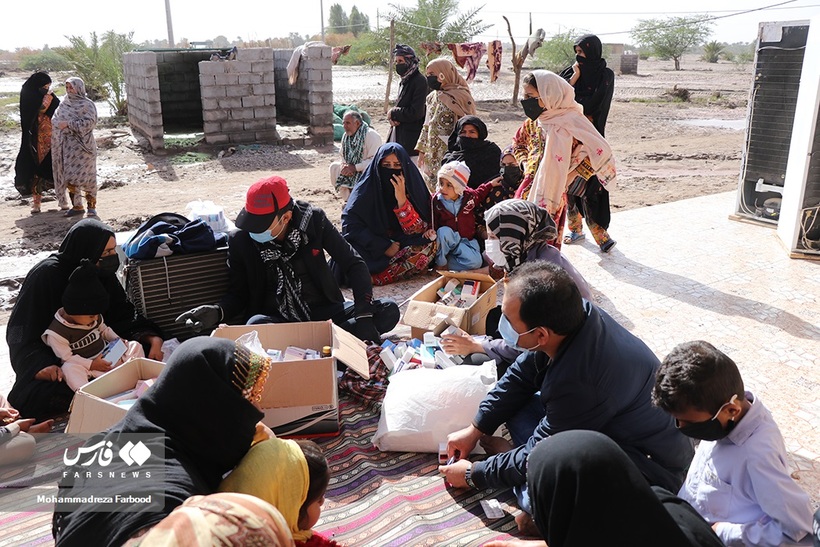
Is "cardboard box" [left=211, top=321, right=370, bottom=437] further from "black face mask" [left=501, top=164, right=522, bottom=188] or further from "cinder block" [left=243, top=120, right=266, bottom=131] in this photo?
"cinder block" [left=243, top=120, right=266, bottom=131]

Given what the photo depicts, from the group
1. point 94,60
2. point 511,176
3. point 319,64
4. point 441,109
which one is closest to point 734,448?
point 511,176

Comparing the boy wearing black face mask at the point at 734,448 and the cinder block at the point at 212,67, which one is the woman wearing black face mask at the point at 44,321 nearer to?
the boy wearing black face mask at the point at 734,448

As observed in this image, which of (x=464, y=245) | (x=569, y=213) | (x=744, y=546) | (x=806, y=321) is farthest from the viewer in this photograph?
(x=569, y=213)

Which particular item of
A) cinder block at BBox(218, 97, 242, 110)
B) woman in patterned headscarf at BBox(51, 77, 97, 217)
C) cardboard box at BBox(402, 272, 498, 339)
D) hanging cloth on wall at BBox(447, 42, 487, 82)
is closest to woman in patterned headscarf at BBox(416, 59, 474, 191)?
cardboard box at BBox(402, 272, 498, 339)

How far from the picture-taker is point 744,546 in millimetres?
1932

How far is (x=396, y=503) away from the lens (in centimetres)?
264

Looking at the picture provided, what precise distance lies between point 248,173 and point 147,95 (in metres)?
2.45

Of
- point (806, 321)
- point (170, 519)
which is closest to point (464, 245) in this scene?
point (806, 321)

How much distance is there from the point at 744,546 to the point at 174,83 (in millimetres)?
14015

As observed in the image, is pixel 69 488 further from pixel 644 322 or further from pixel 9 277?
pixel 9 277

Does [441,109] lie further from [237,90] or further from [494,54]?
[494,54]

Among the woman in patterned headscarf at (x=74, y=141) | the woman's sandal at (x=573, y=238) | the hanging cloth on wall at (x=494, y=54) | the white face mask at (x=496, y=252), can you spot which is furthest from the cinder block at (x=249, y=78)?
the white face mask at (x=496, y=252)

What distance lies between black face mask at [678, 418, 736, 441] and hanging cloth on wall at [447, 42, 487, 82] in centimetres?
1216

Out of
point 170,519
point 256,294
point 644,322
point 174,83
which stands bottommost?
point 644,322
